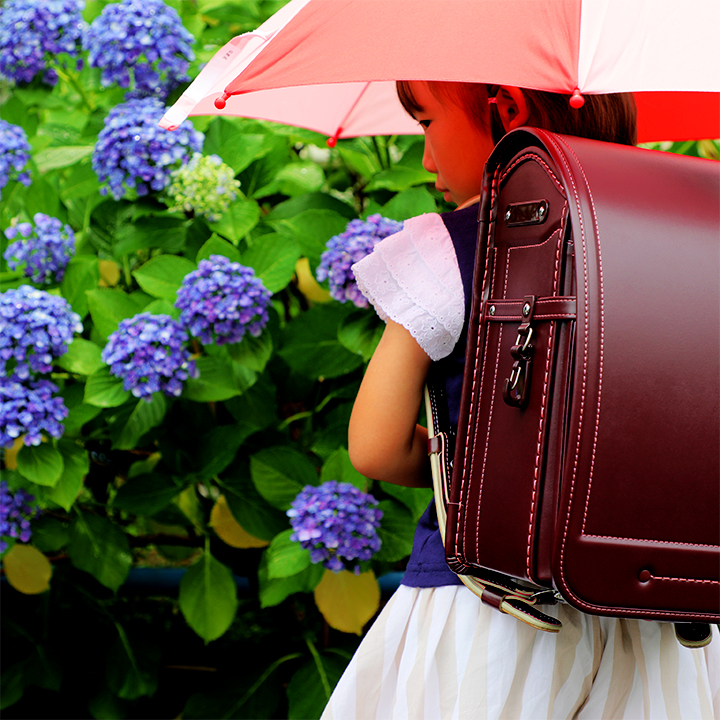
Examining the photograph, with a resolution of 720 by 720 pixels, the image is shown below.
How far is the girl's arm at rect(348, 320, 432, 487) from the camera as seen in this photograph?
954mm

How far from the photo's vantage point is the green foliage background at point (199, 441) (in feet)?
5.46

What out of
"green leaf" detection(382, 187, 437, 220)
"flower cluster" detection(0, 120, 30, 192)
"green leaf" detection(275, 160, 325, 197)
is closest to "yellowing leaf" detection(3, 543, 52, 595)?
"flower cluster" detection(0, 120, 30, 192)

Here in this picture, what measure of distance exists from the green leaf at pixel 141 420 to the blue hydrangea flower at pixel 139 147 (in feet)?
1.51

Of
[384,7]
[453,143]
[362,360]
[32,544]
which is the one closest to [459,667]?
[453,143]

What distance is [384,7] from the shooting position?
0.95 m

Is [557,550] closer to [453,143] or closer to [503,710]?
[503,710]

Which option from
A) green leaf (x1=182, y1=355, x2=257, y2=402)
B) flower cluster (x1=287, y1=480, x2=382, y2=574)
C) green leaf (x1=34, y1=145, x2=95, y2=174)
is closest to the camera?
flower cluster (x1=287, y1=480, x2=382, y2=574)

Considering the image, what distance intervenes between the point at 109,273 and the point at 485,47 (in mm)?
1411

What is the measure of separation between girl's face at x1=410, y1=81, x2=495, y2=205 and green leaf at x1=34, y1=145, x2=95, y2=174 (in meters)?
1.15

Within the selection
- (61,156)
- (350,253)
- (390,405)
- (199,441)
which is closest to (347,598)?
(199,441)

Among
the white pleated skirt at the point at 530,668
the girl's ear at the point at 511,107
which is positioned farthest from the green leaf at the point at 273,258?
the white pleated skirt at the point at 530,668

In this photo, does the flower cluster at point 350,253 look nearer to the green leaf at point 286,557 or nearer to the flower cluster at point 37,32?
the green leaf at point 286,557

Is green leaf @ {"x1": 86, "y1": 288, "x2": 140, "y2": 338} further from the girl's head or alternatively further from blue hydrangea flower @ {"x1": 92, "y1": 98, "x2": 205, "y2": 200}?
the girl's head

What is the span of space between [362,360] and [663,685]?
3.20 feet
